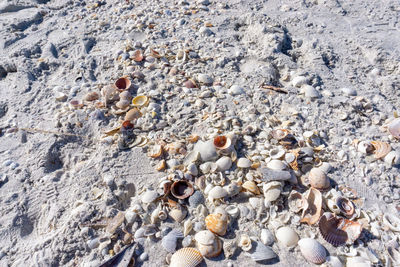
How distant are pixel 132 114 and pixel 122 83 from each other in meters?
0.49

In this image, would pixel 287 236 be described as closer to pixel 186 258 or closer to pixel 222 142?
pixel 186 258

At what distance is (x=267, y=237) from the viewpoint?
1.80 metres

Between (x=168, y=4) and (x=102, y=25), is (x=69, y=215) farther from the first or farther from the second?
(x=168, y=4)

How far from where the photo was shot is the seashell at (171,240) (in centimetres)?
181

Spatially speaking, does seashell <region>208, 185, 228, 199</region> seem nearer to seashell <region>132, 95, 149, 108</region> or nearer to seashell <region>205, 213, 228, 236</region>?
seashell <region>205, 213, 228, 236</region>

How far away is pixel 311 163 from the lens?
7.13 feet

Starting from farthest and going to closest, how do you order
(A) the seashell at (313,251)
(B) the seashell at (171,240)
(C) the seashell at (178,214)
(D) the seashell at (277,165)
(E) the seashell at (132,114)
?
(E) the seashell at (132,114) < (D) the seashell at (277,165) < (C) the seashell at (178,214) < (B) the seashell at (171,240) < (A) the seashell at (313,251)

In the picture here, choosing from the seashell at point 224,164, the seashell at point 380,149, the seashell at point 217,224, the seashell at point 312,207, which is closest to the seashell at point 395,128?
the seashell at point 380,149

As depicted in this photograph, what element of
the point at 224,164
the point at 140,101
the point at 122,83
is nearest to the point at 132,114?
the point at 140,101

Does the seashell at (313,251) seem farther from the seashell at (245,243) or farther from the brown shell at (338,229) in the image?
the seashell at (245,243)

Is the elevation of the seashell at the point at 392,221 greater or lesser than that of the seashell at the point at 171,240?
greater

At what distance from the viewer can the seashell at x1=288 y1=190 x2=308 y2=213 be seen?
191cm

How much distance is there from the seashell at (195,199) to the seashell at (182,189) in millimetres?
31

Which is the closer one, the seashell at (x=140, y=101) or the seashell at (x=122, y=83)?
the seashell at (x=140, y=101)
